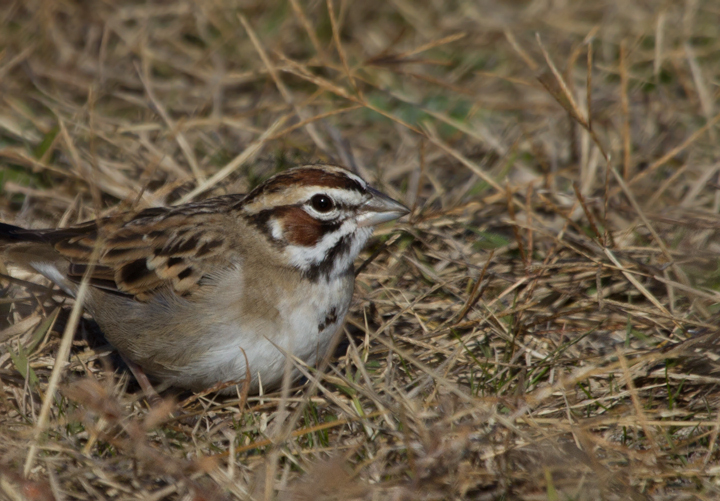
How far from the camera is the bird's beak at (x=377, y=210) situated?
13.7ft

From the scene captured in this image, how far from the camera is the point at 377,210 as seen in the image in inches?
165

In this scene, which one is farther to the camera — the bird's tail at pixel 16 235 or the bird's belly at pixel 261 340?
the bird's tail at pixel 16 235

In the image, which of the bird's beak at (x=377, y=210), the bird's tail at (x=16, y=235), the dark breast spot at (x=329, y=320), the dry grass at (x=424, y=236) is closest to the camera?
the dry grass at (x=424, y=236)

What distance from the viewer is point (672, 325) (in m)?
4.38

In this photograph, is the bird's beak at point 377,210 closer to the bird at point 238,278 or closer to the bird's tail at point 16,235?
the bird at point 238,278

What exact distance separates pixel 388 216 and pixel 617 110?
315 cm

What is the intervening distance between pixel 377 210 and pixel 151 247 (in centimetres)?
124

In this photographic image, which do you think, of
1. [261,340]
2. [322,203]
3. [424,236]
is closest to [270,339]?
[261,340]

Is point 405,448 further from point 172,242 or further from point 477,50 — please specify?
point 477,50

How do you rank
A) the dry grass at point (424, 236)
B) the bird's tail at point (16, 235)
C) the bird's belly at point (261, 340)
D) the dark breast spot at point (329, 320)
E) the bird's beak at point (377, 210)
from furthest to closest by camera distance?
1. the bird's tail at point (16, 235)
2. the bird's beak at point (377, 210)
3. the dark breast spot at point (329, 320)
4. the bird's belly at point (261, 340)
5. the dry grass at point (424, 236)

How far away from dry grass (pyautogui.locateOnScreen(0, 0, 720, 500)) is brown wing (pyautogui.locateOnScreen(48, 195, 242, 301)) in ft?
1.51

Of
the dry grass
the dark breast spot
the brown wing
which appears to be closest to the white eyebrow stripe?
the brown wing

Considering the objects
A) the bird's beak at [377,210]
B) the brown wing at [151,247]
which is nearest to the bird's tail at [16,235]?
the brown wing at [151,247]

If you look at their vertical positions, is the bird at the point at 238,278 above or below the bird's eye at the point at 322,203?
below
